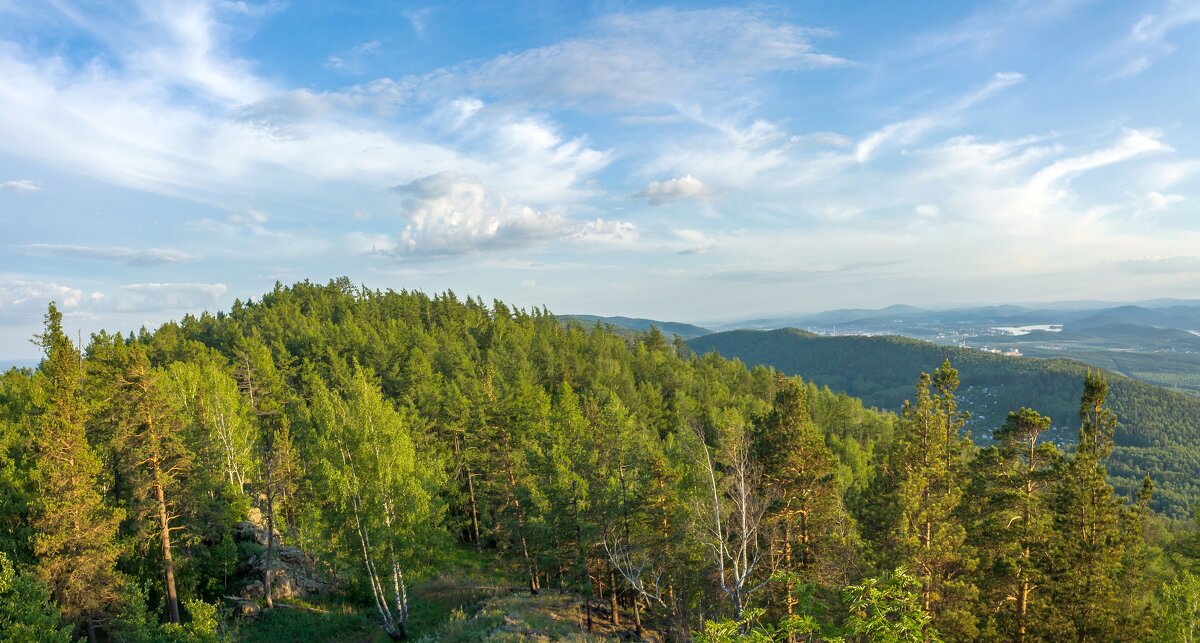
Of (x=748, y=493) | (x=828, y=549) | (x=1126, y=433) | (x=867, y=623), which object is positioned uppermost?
(x=867, y=623)

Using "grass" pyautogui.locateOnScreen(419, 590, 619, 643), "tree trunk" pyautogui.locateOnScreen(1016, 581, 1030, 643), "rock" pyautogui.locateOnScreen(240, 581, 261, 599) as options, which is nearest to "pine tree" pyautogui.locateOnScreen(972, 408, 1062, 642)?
"tree trunk" pyautogui.locateOnScreen(1016, 581, 1030, 643)

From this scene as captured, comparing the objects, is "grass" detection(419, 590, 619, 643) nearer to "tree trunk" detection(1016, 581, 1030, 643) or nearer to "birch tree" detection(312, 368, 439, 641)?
"birch tree" detection(312, 368, 439, 641)

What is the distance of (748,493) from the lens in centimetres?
1975

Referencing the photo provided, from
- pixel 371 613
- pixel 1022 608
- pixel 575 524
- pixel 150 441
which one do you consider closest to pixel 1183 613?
pixel 1022 608

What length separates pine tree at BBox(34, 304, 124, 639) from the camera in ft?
66.8

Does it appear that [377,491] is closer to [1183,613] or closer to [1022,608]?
[1022,608]

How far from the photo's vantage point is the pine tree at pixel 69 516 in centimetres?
2038

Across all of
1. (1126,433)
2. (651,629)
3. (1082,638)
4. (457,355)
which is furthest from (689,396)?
(1126,433)

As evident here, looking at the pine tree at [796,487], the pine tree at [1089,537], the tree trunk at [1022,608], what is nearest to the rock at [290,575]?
the pine tree at [796,487]

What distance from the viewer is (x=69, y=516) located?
68.1 feet

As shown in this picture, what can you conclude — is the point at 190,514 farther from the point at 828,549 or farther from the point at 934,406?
the point at 934,406

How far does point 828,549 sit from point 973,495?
6268 mm

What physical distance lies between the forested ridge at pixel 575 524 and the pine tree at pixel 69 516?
0.26 ft

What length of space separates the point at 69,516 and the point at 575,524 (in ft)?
68.4
